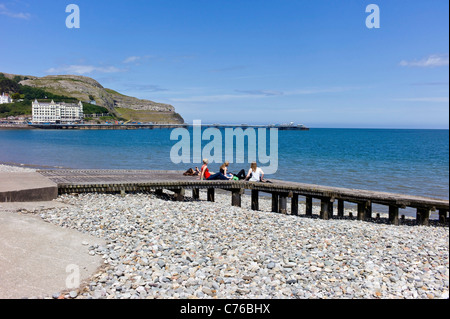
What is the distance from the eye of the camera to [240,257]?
28.7 feet

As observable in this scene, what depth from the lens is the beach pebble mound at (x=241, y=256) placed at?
23.5ft

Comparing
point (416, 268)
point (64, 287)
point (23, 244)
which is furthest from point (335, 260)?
point (23, 244)

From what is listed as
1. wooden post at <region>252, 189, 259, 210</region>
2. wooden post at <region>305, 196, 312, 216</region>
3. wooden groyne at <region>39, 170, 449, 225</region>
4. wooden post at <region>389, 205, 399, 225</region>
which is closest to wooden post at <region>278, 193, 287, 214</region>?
wooden groyne at <region>39, 170, 449, 225</region>

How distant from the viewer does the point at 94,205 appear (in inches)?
522

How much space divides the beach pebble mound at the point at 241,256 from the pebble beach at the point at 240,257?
2 cm

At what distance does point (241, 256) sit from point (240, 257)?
0.07 metres

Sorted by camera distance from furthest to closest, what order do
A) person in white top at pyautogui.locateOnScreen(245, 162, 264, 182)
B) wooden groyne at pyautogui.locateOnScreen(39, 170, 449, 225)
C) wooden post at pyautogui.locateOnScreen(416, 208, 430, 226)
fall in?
person in white top at pyautogui.locateOnScreen(245, 162, 264, 182) → wooden post at pyautogui.locateOnScreen(416, 208, 430, 226) → wooden groyne at pyautogui.locateOnScreen(39, 170, 449, 225)

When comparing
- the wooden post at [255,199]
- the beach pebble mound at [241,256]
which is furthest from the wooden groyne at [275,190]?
the beach pebble mound at [241,256]

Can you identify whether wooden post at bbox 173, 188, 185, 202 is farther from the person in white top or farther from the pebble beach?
the person in white top

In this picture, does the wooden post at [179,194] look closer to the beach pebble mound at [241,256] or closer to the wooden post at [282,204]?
the beach pebble mound at [241,256]

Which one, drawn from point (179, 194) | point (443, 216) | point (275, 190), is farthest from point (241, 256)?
point (443, 216)

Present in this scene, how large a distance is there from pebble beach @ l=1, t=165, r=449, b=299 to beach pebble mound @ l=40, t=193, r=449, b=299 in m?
0.02

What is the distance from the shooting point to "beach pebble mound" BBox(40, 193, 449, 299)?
7148 mm
